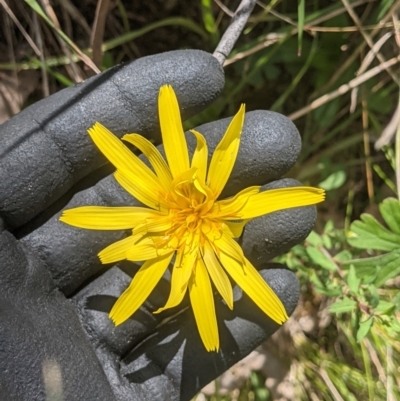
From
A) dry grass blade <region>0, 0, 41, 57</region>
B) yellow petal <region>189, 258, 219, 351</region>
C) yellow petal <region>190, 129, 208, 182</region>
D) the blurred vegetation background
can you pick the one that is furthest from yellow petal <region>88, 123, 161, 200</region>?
dry grass blade <region>0, 0, 41, 57</region>

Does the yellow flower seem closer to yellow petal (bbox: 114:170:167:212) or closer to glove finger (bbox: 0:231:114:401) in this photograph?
yellow petal (bbox: 114:170:167:212)

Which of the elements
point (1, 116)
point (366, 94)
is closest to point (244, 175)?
point (366, 94)

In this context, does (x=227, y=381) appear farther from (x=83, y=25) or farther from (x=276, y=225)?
(x=83, y=25)

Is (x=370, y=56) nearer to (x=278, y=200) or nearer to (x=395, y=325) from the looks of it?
(x=278, y=200)

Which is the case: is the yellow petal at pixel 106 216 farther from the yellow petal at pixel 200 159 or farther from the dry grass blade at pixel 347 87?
the dry grass blade at pixel 347 87

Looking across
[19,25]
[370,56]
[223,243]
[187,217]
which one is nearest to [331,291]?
[223,243]
